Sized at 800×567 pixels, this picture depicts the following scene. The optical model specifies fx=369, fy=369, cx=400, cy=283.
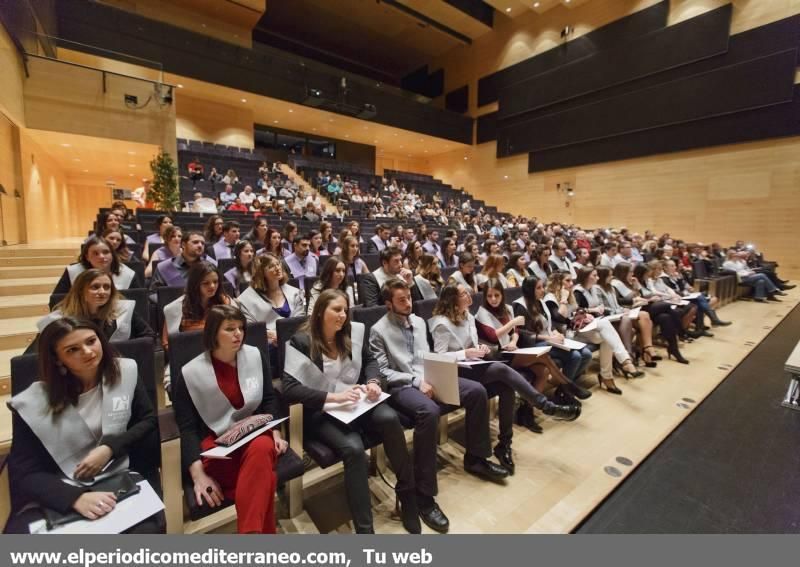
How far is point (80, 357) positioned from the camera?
117cm

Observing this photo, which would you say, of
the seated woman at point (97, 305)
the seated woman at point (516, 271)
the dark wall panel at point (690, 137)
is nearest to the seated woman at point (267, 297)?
the seated woman at point (97, 305)

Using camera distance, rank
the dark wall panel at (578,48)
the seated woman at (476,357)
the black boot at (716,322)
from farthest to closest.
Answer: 1. the dark wall panel at (578,48)
2. the black boot at (716,322)
3. the seated woman at (476,357)

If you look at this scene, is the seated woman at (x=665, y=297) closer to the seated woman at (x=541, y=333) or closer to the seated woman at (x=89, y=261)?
the seated woman at (x=541, y=333)

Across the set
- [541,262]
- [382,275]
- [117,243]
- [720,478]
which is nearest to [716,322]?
[541,262]

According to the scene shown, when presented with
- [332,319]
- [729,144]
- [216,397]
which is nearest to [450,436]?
[332,319]

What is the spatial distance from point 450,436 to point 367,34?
1754 centimetres

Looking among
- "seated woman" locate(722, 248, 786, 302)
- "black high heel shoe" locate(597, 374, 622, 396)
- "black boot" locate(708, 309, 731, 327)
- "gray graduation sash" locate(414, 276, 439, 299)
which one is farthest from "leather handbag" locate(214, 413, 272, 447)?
"seated woman" locate(722, 248, 786, 302)

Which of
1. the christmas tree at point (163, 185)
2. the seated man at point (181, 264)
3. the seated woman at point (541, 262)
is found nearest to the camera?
the seated man at point (181, 264)

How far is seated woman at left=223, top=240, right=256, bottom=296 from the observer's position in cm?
303

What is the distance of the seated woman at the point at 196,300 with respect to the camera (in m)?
2.04

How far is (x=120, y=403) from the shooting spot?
1.27 metres

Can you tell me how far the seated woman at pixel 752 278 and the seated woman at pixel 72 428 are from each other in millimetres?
8614

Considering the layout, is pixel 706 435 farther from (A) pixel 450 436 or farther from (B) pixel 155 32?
(B) pixel 155 32

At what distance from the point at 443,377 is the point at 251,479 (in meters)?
0.92
